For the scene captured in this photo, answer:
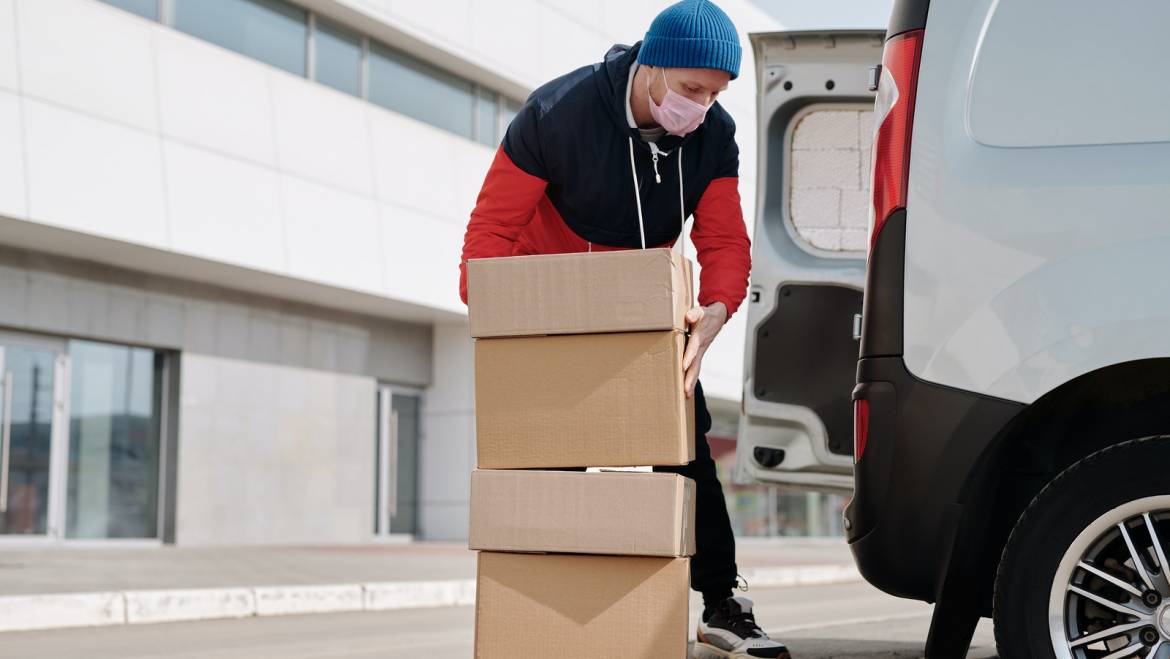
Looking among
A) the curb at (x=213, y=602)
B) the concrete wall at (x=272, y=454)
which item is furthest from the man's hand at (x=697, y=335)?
the concrete wall at (x=272, y=454)

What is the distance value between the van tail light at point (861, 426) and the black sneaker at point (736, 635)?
87 cm

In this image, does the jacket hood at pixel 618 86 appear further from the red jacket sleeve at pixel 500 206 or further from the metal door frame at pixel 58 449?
the metal door frame at pixel 58 449

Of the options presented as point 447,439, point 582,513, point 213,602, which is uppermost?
point 447,439

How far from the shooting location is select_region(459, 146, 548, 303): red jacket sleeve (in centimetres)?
354

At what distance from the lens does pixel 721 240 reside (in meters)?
3.69

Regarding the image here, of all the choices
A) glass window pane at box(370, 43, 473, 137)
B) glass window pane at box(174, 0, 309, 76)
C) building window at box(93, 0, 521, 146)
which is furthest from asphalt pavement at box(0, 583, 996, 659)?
glass window pane at box(370, 43, 473, 137)

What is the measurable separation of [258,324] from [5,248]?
12.3ft

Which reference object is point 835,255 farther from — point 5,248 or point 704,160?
point 5,248

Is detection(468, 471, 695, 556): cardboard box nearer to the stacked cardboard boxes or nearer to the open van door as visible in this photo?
the stacked cardboard boxes

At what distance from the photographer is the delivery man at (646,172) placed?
333 cm

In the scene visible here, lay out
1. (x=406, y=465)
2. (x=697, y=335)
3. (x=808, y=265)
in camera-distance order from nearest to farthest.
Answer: (x=697, y=335), (x=808, y=265), (x=406, y=465)

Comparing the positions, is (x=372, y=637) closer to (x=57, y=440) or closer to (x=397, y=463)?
(x=57, y=440)

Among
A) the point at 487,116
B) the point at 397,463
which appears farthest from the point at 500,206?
the point at 487,116

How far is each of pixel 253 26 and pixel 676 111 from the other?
13651 mm
